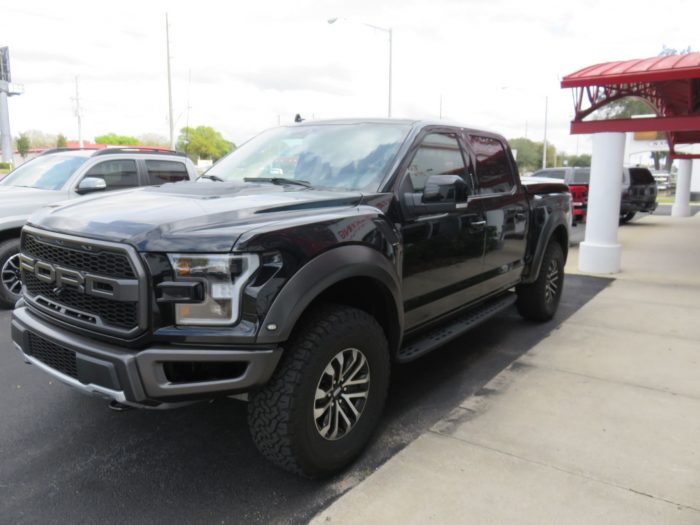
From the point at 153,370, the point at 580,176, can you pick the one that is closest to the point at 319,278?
the point at 153,370

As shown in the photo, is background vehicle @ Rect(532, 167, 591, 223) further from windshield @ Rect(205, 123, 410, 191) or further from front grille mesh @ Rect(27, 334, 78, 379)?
front grille mesh @ Rect(27, 334, 78, 379)

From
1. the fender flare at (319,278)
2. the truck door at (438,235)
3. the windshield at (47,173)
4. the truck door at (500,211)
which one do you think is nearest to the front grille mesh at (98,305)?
the fender flare at (319,278)

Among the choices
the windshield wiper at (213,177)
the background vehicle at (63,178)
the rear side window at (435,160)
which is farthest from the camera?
the background vehicle at (63,178)

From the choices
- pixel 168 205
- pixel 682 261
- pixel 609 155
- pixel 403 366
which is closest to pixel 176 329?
pixel 168 205

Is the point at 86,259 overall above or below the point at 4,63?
below

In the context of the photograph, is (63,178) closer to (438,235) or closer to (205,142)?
(438,235)

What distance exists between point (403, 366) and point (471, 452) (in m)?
1.58

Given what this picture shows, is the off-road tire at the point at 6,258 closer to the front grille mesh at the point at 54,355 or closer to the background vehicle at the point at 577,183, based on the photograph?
the front grille mesh at the point at 54,355

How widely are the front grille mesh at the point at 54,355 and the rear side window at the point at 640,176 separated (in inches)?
711

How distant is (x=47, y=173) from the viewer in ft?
23.1

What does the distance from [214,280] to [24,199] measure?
16.7 ft

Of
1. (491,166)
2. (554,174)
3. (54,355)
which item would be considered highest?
(491,166)

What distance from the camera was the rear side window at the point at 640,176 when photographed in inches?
698

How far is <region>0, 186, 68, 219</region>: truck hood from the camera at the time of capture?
6199 millimetres
